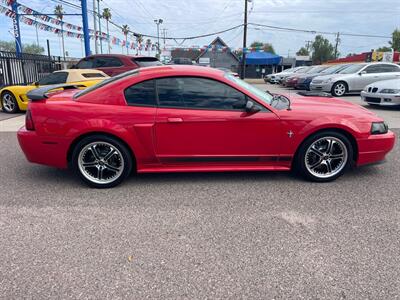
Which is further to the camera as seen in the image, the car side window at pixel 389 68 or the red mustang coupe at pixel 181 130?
the car side window at pixel 389 68

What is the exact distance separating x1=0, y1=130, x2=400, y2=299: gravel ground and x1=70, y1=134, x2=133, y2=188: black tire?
0.12m

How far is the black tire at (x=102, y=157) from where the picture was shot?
3.57m

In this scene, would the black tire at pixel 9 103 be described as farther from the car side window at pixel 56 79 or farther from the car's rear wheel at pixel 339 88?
the car's rear wheel at pixel 339 88

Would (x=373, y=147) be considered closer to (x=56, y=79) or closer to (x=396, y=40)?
(x=56, y=79)

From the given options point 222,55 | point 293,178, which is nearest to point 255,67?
point 222,55

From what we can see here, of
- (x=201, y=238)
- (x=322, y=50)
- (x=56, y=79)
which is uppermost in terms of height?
(x=322, y=50)

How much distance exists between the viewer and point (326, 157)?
3.78 meters

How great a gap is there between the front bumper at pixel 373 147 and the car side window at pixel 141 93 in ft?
8.50

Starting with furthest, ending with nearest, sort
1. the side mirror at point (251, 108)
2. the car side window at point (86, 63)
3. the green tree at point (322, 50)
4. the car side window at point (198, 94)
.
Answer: the green tree at point (322, 50) < the car side window at point (86, 63) < the car side window at point (198, 94) < the side mirror at point (251, 108)

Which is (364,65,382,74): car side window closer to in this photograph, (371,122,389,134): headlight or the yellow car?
(371,122,389,134): headlight

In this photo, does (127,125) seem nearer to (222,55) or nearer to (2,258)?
(2,258)

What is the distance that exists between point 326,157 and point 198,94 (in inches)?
70.1

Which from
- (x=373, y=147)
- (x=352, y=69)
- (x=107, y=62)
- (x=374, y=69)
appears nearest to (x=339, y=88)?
(x=352, y=69)

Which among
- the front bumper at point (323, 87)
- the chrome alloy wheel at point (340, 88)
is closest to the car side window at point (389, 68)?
the chrome alloy wheel at point (340, 88)
